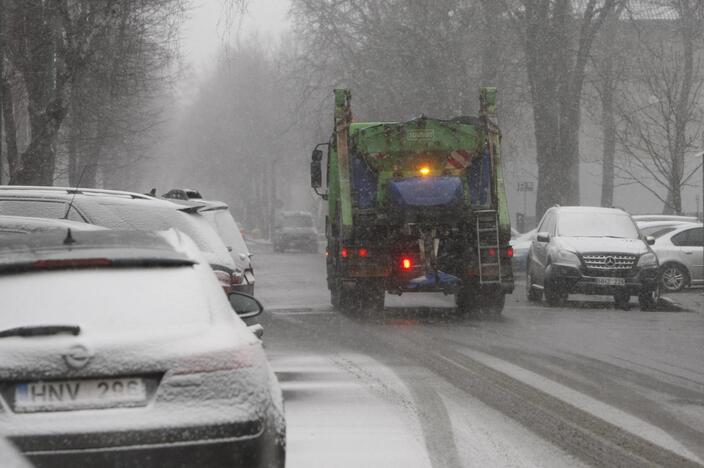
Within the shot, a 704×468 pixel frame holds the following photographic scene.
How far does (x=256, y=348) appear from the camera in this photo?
5.35m

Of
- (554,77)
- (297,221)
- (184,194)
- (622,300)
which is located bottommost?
(622,300)

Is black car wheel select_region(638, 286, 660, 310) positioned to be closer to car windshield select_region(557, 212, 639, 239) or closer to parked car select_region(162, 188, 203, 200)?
car windshield select_region(557, 212, 639, 239)

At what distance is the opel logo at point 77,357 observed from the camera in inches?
193

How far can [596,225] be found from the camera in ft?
73.3

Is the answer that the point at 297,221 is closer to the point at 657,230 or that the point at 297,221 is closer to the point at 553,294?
the point at 657,230

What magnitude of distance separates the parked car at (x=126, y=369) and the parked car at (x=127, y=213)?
17.7 ft

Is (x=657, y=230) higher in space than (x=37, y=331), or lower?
higher

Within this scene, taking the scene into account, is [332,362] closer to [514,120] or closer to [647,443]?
[647,443]

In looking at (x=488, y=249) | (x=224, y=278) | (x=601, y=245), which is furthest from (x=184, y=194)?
(x=601, y=245)

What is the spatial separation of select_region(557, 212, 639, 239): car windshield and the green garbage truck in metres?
3.82

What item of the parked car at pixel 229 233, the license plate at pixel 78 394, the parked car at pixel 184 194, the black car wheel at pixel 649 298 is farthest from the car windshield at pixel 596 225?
the license plate at pixel 78 394

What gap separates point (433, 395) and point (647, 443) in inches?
91.3

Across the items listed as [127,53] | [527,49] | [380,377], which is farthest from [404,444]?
[527,49]

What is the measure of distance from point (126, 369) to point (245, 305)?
1.86m
